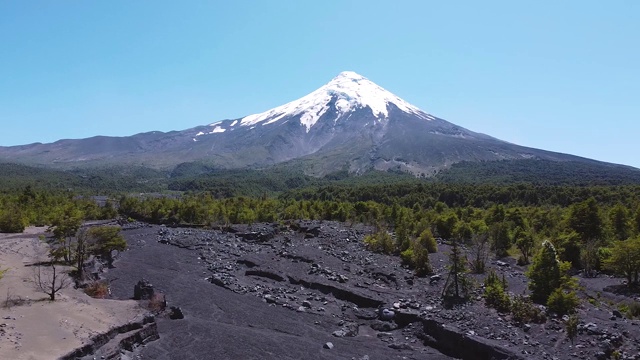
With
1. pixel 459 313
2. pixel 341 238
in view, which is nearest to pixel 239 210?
pixel 341 238

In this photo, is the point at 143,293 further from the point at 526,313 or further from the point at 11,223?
the point at 11,223

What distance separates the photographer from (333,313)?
24.6 metres

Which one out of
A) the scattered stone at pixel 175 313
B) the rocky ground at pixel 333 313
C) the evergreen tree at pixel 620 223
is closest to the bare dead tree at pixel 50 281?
the rocky ground at pixel 333 313

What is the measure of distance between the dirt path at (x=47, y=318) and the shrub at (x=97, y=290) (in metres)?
0.97

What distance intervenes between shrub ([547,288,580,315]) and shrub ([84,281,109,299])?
23052 mm

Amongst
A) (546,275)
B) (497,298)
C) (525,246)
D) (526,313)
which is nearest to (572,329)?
(526,313)

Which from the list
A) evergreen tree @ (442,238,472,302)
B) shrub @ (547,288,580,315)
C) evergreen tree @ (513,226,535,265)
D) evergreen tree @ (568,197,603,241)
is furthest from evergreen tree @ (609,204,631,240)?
shrub @ (547,288,580,315)

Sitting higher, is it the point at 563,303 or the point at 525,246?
the point at 563,303

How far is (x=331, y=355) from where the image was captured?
19.1 m

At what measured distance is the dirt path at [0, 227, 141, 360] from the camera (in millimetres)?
15195

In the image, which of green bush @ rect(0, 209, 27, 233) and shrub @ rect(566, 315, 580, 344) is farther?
green bush @ rect(0, 209, 27, 233)

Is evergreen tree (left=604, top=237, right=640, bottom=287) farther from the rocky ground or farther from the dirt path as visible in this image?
the dirt path

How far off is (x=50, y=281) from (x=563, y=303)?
2599 cm

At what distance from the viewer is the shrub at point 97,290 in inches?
955
